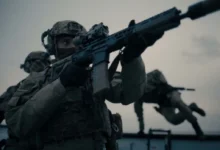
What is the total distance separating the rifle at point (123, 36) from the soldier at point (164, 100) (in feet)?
18.0

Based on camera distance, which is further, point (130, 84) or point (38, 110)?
point (130, 84)

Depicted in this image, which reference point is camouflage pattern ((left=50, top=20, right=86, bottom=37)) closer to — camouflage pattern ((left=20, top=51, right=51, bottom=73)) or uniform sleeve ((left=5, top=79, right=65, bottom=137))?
uniform sleeve ((left=5, top=79, right=65, bottom=137))

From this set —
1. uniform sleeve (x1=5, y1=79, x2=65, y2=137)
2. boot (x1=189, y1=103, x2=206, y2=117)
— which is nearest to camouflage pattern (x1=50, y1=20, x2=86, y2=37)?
uniform sleeve (x1=5, y1=79, x2=65, y2=137)

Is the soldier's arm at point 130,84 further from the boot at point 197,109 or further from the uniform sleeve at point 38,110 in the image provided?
the boot at point 197,109

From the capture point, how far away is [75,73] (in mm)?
3115

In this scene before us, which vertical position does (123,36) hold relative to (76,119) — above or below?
above

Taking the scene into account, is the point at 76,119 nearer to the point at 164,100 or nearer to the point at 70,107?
the point at 70,107

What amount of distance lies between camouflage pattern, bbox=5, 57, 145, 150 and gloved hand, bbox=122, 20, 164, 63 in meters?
0.22

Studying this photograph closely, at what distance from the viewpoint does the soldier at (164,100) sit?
341 inches

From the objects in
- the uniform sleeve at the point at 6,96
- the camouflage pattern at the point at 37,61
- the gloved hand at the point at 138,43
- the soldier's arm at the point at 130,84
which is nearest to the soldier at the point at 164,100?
the camouflage pattern at the point at 37,61

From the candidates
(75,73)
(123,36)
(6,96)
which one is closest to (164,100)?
(6,96)

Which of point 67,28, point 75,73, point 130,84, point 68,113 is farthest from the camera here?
point 67,28

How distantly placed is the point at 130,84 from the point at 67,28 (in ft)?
4.12

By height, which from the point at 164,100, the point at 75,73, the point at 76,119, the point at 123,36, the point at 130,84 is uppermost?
the point at 123,36
